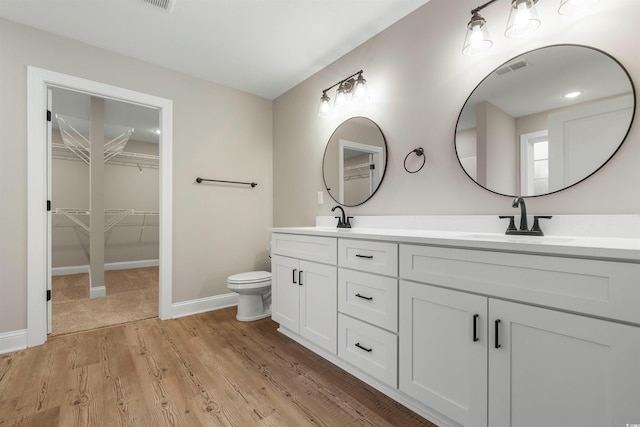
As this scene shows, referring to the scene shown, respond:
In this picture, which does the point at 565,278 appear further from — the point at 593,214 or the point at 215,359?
the point at 215,359

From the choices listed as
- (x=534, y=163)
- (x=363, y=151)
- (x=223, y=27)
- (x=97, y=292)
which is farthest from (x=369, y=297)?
(x=97, y=292)

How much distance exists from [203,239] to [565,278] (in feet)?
9.44

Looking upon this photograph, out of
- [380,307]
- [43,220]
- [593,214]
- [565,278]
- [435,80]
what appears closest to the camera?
[565,278]

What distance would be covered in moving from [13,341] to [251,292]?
171 centimetres

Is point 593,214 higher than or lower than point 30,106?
lower

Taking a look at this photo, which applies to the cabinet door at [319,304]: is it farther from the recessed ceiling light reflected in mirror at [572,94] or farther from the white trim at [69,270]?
the white trim at [69,270]

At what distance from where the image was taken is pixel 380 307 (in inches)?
60.4

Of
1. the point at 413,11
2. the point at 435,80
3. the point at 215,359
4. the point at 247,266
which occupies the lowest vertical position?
the point at 215,359

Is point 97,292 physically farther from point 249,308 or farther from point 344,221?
point 344,221

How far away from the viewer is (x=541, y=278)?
100cm

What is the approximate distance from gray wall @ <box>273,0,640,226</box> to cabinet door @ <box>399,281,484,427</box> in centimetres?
68

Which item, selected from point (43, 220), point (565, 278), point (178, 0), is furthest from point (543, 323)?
point (43, 220)

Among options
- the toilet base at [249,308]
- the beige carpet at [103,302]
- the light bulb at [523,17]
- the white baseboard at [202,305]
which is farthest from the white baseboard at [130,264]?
the light bulb at [523,17]

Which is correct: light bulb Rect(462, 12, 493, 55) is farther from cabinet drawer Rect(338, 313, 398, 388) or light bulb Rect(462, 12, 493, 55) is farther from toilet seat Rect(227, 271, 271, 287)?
toilet seat Rect(227, 271, 271, 287)
